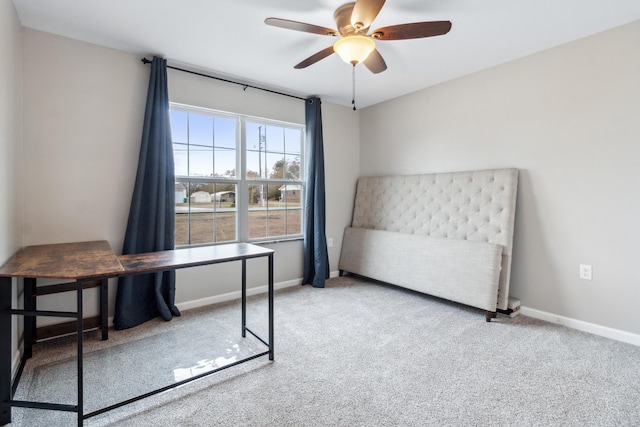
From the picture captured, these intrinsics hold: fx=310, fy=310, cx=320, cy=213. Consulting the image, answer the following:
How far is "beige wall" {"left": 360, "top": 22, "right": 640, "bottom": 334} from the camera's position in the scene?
241 cm

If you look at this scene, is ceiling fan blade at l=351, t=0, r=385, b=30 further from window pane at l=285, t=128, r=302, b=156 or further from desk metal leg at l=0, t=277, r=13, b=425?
desk metal leg at l=0, t=277, r=13, b=425

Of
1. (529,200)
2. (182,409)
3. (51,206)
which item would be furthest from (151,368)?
(529,200)

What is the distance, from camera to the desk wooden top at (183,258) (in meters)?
1.81

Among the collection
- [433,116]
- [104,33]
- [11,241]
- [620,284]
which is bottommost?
[620,284]

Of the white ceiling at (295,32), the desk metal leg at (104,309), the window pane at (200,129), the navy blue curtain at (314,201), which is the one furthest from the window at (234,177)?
the desk metal leg at (104,309)

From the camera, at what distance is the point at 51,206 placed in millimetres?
2498

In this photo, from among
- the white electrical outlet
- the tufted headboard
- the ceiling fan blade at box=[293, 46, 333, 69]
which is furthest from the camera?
the tufted headboard

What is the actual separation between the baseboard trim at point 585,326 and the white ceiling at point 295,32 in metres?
2.39

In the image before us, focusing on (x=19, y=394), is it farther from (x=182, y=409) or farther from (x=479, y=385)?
(x=479, y=385)

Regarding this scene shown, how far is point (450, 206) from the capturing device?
132 inches

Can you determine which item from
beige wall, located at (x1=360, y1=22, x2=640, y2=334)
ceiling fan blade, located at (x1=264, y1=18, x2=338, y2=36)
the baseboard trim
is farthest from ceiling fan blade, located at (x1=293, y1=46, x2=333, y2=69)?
the baseboard trim

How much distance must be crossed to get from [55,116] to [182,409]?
2.46 meters

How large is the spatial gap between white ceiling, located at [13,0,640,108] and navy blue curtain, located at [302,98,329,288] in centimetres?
74

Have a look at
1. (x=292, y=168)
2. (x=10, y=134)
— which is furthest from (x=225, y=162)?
(x=10, y=134)
